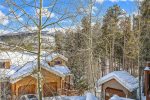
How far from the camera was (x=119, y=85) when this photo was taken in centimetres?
2158

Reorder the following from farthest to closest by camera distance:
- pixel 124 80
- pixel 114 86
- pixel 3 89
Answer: pixel 114 86, pixel 124 80, pixel 3 89

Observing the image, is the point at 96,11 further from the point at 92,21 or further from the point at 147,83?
the point at 147,83

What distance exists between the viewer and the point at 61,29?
6688 mm

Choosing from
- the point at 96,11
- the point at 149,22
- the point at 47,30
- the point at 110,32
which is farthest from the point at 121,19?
the point at 47,30

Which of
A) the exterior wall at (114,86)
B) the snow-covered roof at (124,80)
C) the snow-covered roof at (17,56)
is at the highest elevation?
the snow-covered roof at (17,56)

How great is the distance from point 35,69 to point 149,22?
22.1 metres

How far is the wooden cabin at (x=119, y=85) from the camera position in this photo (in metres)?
20.6

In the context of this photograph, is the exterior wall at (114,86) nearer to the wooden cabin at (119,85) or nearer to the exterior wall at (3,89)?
the wooden cabin at (119,85)

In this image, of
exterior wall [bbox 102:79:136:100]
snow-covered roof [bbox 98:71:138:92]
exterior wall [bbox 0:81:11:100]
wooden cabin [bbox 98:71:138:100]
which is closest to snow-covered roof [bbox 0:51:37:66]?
exterior wall [bbox 0:81:11:100]

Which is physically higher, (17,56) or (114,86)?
(17,56)

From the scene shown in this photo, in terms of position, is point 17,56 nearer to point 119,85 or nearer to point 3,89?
point 3,89

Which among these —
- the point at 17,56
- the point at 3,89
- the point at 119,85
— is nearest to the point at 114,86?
the point at 119,85

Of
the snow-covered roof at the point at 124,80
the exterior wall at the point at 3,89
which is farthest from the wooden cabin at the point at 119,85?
the exterior wall at the point at 3,89

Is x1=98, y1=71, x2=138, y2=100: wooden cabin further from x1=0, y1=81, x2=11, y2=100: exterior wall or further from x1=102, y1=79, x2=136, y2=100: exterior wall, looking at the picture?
x1=0, y1=81, x2=11, y2=100: exterior wall
